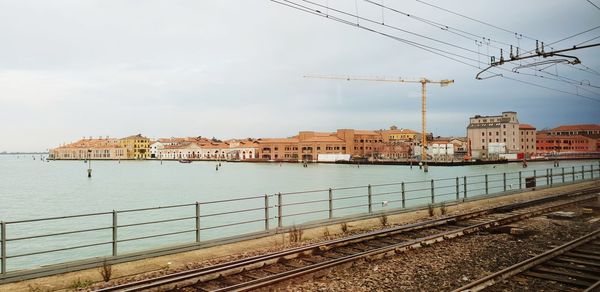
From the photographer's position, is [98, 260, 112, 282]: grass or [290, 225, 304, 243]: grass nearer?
[98, 260, 112, 282]: grass

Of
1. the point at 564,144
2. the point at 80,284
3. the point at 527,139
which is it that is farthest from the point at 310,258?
the point at 564,144

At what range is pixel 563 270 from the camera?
9.58 m

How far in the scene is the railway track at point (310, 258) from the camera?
8.41 metres

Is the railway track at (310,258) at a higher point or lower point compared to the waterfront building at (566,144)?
lower

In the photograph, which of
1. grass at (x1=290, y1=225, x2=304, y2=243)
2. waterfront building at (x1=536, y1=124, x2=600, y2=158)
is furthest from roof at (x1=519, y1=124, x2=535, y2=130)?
grass at (x1=290, y1=225, x2=304, y2=243)

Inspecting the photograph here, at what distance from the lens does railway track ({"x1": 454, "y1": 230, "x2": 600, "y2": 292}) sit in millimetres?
8445

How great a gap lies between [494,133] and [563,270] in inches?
7459

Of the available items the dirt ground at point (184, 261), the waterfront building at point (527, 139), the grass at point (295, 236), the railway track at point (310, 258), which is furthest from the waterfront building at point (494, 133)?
the grass at point (295, 236)

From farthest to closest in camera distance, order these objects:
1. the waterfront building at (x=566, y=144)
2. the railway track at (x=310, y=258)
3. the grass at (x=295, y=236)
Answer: the waterfront building at (x=566, y=144) < the grass at (x=295, y=236) < the railway track at (x=310, y=258)

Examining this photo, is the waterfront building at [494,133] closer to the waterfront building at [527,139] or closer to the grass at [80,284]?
the waterfront building at [527,139]

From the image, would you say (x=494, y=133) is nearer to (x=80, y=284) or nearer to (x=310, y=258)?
(x=310, y=258)

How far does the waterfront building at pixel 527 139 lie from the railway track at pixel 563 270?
198031mm

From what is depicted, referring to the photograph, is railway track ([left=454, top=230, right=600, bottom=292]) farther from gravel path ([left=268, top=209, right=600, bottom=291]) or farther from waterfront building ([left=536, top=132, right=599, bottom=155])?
waterfront building ([left=536, top=132, right=599, bottom=155])

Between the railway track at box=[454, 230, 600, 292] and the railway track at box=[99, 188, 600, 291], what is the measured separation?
2853 mm
